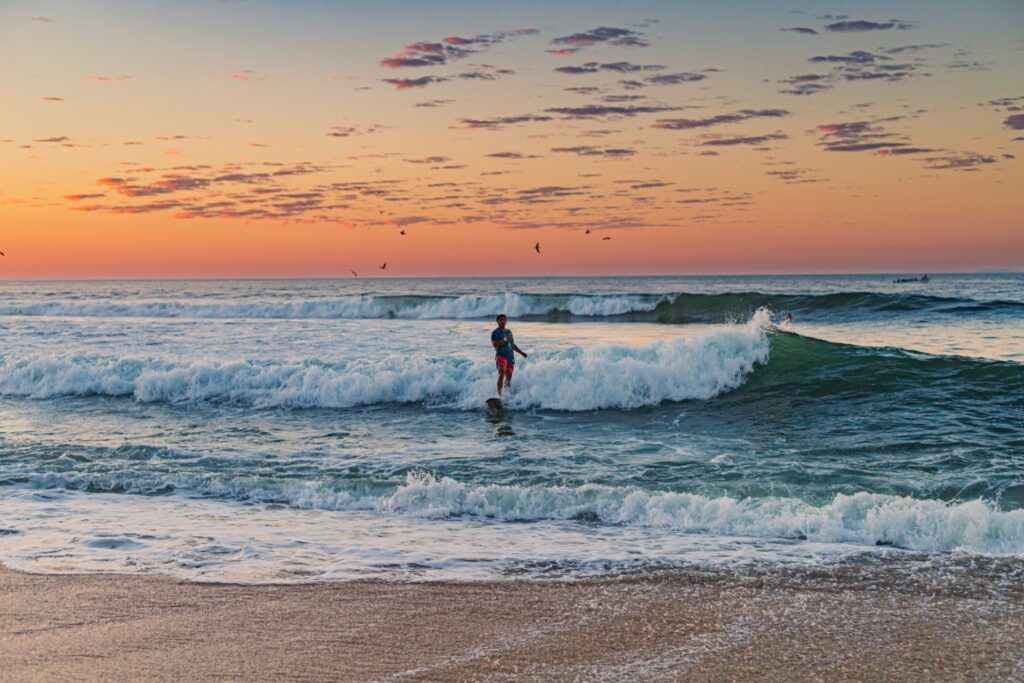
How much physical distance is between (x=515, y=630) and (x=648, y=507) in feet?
11.0

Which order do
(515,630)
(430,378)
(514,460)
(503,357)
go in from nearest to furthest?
(515,630) < (514,460) < (503,357) < (430,378)

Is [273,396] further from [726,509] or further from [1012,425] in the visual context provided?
[1012,425]

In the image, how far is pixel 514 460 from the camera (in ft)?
36.4

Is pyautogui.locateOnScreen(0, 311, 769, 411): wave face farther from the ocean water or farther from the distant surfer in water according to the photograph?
the distant surfer in water

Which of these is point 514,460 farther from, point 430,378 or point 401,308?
point 401,308

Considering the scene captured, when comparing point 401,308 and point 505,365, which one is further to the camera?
point 401,308

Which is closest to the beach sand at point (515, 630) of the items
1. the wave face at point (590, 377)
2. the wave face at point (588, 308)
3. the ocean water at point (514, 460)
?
the ocean water at point (514, 460)

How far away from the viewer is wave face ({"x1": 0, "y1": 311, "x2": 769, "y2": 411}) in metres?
16.2

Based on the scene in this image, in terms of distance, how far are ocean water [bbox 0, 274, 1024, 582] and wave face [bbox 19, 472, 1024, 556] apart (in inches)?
1.2

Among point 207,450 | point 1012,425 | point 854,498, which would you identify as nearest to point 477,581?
point 854,498

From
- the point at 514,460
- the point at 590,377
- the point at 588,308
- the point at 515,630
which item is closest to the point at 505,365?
the point at 590,377

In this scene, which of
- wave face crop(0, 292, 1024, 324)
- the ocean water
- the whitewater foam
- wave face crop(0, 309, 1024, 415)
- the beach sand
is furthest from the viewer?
the whitewater foam

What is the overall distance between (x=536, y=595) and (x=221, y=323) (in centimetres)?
3713

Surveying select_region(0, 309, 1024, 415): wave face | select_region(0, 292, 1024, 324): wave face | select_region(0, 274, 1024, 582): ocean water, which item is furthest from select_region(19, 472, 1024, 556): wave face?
select_region(0, 292, 1024, 324): wave face
